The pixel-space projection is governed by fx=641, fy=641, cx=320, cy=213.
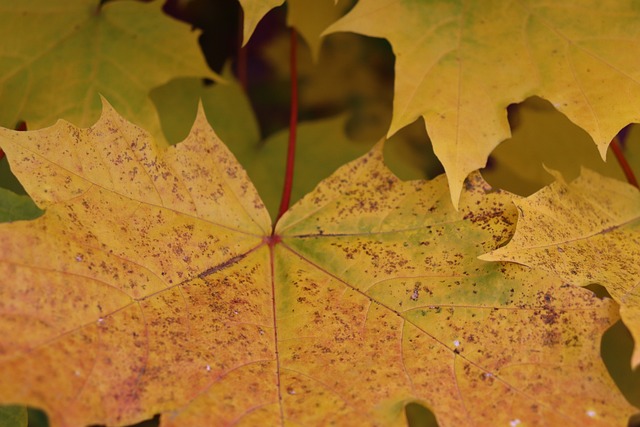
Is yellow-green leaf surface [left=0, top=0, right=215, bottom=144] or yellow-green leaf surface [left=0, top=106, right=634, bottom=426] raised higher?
yellow-green leaf surface [left=0, top=0, right=215, bottom=144]

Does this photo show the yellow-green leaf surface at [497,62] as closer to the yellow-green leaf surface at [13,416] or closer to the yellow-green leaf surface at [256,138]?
the yellow-green leaf surface at [256,138]

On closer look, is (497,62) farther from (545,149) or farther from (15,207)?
(15,207)

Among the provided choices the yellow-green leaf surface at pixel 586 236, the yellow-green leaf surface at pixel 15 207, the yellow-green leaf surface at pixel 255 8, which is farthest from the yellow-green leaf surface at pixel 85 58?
the yellow-green leaf surface at pixel 586 236

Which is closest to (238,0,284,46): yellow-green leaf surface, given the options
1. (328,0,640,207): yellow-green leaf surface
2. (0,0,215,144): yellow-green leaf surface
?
(328,0,640,207): yellow-green leaf surface

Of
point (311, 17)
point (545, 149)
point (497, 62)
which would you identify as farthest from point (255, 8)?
point (545, 149)

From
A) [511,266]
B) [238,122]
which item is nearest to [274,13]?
[238,122]

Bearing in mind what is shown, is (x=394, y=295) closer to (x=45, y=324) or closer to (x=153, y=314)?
(x=153, y=314)

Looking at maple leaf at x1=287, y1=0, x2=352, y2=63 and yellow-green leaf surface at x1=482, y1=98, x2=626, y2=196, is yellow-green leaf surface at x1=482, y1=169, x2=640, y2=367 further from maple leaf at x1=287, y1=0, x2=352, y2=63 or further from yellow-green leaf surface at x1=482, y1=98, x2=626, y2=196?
maple leaf at x1=287, y1=0, x2=352, y2=63

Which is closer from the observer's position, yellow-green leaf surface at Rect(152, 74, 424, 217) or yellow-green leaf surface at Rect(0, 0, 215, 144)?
yellow-green leaf surface at Rect(0, 0, 215, 144)
